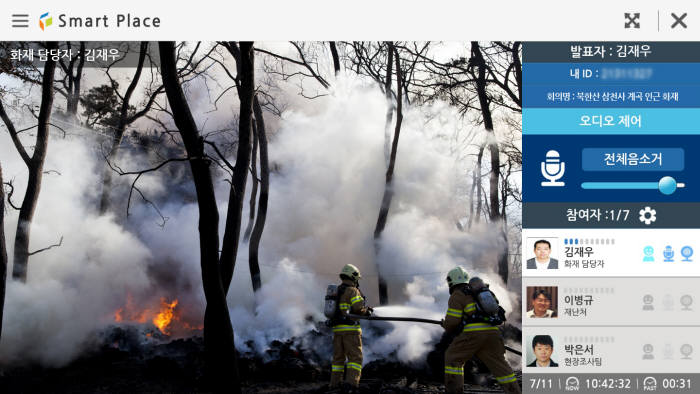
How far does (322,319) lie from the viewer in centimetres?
1298

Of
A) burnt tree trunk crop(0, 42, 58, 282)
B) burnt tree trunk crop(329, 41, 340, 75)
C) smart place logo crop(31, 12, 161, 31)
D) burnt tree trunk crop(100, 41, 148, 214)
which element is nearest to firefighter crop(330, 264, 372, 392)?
smart place logo crop(31, 12, 161, 31)

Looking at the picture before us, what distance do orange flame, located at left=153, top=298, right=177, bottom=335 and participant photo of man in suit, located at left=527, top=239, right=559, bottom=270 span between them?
9362 millimetres

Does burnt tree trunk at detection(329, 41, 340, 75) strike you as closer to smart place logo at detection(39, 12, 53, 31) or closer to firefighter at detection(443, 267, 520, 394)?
firefighter at detection(443, 267, 520, 394)

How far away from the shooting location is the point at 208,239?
8.52 meters

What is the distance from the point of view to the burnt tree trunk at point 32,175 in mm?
11555

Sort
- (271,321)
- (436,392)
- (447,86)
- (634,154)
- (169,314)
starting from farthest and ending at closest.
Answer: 1. (447,86)
2. (169,314)
3. (271,321)
4. (436,392)
5. (634,154)

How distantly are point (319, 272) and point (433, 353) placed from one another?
6.54 meters

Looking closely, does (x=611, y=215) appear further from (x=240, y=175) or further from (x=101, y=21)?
(x=240, y=175)

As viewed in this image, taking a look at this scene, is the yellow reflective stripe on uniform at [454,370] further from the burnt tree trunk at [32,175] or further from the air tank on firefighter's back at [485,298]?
the burnt tree trunk at [32,175]

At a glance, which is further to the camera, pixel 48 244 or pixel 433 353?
pixel 48 244

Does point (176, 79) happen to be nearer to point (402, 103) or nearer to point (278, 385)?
point (278, 385)

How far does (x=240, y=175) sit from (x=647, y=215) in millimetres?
6539

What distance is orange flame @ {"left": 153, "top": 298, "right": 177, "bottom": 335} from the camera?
42.4ft

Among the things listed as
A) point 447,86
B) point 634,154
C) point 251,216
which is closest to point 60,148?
point 251,216
